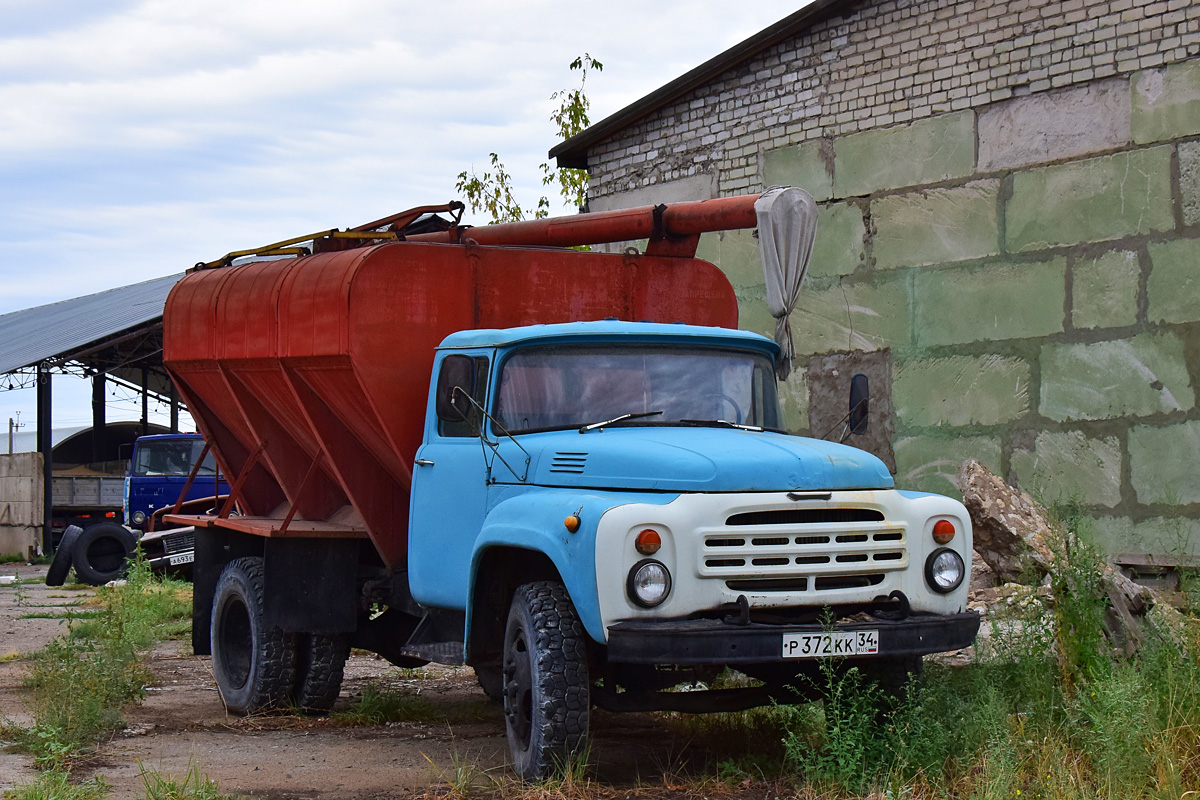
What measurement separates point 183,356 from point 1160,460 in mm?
7835

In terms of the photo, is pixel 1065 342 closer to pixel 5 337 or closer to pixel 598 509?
pixel 598 509

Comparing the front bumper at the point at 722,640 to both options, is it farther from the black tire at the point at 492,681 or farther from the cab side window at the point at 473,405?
the black tire at the point at 492,681

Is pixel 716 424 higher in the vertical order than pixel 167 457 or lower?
higher

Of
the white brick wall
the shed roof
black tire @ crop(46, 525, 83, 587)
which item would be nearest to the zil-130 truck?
the white brick wall

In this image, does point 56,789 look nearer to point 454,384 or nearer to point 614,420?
point 454,384

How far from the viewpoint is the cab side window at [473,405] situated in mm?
6762

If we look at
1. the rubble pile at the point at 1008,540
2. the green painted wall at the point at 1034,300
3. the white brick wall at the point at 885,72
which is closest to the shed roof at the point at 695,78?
the white brick wall at the point at 885,72

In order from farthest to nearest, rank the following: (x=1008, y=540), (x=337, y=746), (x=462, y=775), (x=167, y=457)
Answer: (x=167, y=457) < (x=1008, y=540) < (x=337, y=746) < (x=462, y=775)

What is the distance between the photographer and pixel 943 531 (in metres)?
6.06

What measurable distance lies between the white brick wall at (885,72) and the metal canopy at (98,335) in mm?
14491

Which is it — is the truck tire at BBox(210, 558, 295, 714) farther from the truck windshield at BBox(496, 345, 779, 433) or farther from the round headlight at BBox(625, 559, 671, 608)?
the round headlight at BBox(625, 559, 671, 608)

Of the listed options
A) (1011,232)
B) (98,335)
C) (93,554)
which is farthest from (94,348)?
(1011,232)

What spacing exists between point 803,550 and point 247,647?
492cm

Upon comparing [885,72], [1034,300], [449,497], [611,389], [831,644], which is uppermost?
[885,72]
